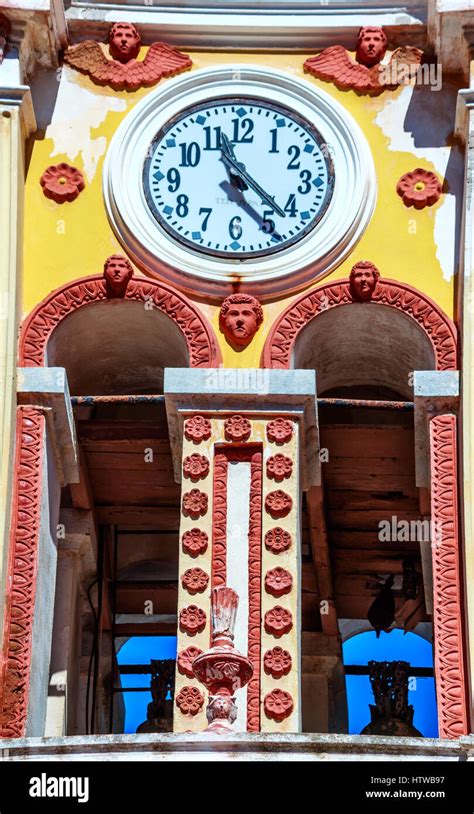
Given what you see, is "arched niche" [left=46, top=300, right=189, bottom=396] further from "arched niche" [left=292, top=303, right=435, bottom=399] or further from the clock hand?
the clock hand

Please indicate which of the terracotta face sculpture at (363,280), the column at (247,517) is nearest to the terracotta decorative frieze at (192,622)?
the column at (247,517)

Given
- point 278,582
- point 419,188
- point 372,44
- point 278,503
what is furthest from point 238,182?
point 278,582

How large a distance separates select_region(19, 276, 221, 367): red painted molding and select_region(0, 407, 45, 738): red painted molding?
2.15 ft

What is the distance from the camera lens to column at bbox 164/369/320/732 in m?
21.2

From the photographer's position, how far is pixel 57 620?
24391 mm

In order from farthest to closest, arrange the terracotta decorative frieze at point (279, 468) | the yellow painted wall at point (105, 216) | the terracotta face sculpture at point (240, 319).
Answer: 1. the yellow painted wall at point (105, 216)
2. the terracotta face sculpture at point (240, 319)
3. the terracotta decorative frieze at point (279, 468)

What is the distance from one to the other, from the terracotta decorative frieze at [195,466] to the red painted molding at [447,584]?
173 cm

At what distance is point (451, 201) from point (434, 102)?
94 cm

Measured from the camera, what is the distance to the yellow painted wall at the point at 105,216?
23.1 metres

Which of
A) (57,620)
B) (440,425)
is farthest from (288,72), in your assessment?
(57,620)

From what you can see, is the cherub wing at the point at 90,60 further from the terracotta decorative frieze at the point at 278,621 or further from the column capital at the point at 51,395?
the terracotta decorative frieze at the point at 278,621

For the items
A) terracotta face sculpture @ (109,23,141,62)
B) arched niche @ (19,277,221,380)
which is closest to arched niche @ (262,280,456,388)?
arched niche @ (19,277,221,380)
